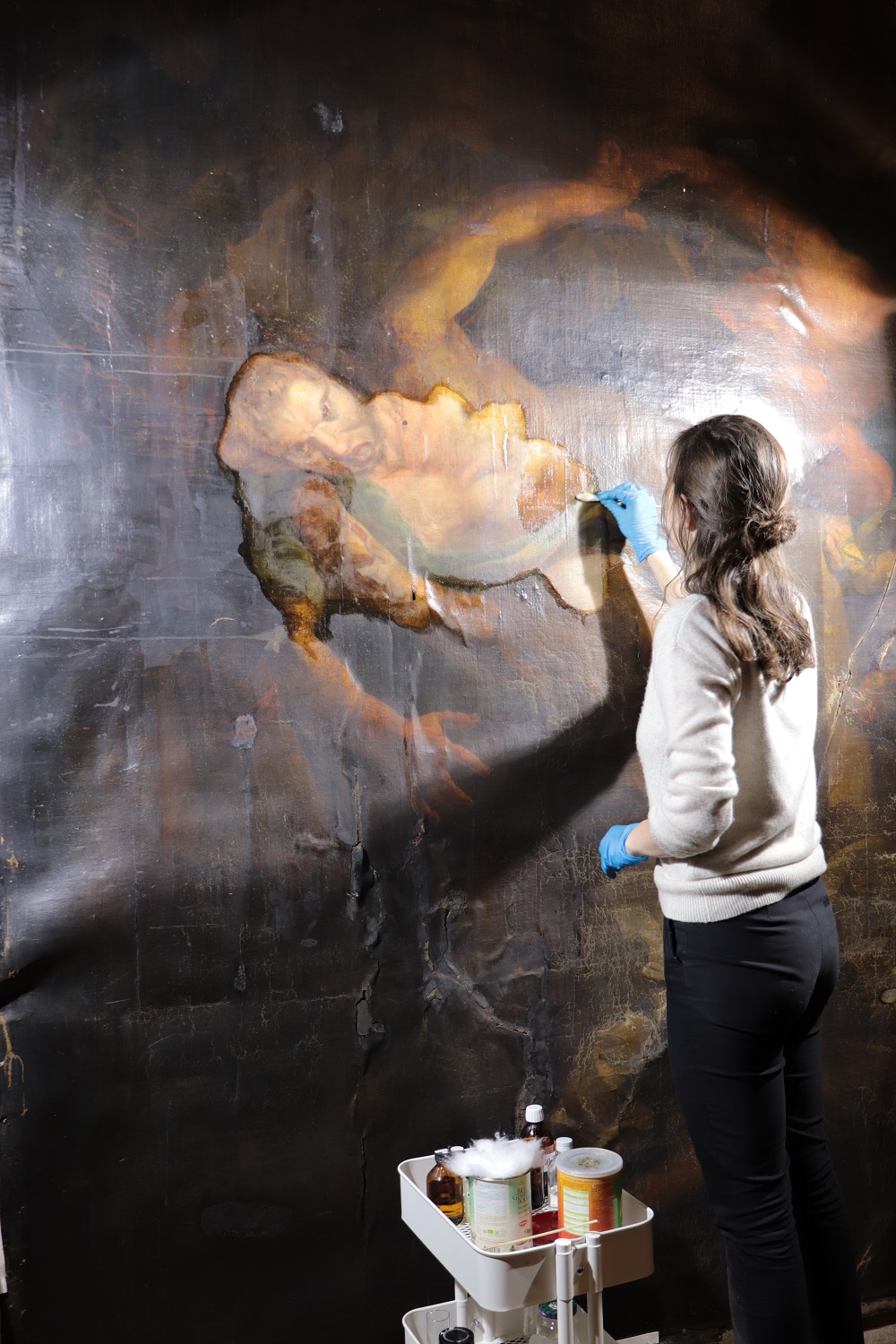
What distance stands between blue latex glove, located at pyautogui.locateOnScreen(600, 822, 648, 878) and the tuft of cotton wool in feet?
1.50

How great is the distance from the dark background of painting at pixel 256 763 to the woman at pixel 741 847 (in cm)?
45

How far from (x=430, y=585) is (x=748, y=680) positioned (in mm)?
624

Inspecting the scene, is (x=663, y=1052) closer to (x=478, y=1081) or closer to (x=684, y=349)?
(x=478, y=1081)

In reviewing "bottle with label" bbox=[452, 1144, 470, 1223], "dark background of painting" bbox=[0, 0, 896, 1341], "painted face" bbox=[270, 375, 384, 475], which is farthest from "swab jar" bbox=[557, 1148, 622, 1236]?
"painted face" bbox=[270, 375, 384, 475]

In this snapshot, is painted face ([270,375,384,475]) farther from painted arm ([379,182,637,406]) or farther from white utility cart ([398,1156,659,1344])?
white utility cart ([398,1156,659,1344])

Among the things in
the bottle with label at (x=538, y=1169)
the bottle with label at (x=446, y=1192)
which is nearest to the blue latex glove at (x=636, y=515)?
the bottle with label at (x=538, y=1169)

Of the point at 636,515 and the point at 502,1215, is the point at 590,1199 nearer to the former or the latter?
the point at 502,1215

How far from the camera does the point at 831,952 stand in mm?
1432

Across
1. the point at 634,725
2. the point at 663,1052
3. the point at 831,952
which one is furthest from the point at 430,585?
the point at 663,1052

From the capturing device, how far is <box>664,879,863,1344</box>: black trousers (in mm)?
1370

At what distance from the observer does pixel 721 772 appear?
134cm

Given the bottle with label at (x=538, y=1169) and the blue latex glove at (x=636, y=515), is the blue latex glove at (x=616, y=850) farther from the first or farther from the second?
the blue latex glove at (x=636, y=515)

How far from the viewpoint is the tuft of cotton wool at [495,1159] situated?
1.53m

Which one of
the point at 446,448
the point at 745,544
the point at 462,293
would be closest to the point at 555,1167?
the point at 745,544
